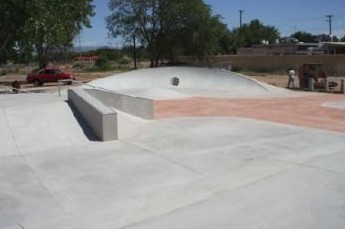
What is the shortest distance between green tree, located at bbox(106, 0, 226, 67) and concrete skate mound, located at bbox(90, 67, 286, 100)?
20.2m

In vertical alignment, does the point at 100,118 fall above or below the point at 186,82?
below

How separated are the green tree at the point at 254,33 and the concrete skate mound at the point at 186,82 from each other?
244 ft

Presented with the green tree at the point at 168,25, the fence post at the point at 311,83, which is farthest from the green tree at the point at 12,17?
the green tree at the point at 168,25

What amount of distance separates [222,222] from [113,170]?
3.48 meters

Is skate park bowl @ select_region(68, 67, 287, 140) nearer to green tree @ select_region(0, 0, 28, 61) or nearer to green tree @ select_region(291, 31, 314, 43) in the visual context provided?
green tree @ select_region(0, 0, 28, 61)

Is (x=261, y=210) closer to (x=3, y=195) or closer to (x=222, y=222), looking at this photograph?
(x=222, y=222)

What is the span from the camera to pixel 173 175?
8.59m

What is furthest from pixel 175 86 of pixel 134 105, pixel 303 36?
pixel 303 36

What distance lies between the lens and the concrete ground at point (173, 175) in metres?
6.37

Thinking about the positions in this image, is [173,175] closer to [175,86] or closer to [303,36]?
[175,86]

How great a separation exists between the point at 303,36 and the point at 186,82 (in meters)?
111

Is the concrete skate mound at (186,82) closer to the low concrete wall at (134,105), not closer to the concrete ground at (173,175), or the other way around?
the low concrete wall at (134,105)

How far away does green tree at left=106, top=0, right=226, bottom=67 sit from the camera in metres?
49.9

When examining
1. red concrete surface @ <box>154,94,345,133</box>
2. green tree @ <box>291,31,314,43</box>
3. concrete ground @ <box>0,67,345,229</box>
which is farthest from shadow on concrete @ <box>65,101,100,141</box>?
green tree @ <box>291,31,314,43</box>
